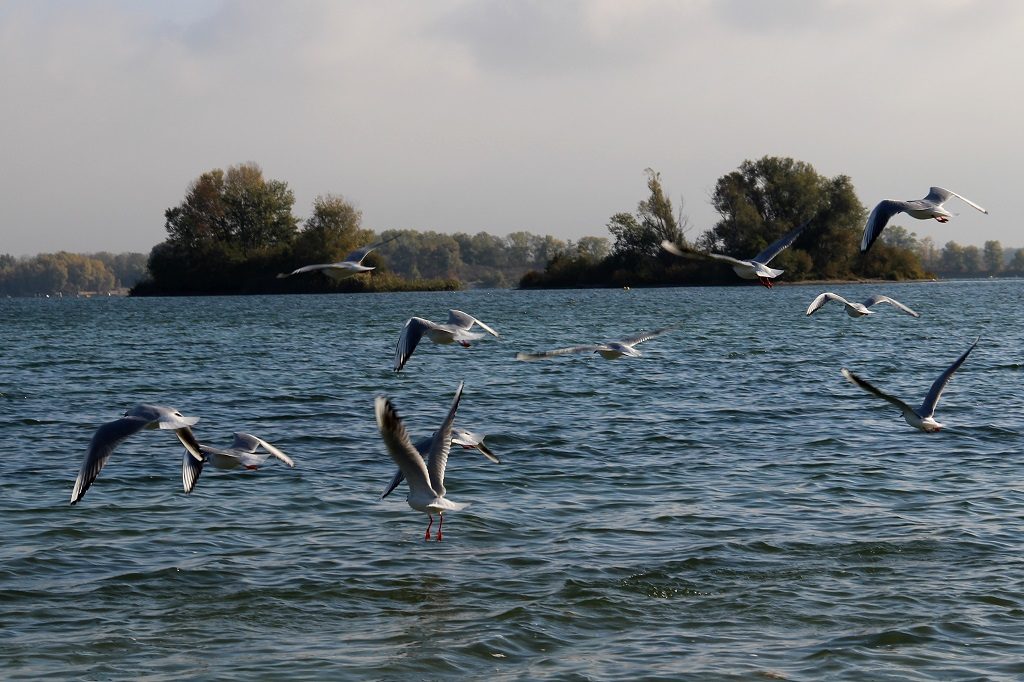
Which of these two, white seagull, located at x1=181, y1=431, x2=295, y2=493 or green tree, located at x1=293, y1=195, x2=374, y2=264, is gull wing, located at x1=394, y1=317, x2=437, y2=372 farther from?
green tree, located at x1=293, y1=195, x2=374, y2=264

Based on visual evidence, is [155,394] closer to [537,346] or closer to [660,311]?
[537,346]

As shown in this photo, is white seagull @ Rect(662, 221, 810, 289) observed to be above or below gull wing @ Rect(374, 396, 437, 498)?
above

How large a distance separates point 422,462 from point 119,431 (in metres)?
2.59

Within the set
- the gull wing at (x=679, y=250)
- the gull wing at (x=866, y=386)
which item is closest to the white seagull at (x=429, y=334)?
the gull wing at (x=679, y=250)

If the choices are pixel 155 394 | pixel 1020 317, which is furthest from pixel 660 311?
pixel 155 394

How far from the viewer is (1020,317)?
65812mm

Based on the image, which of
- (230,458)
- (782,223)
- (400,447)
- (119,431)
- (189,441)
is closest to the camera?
(400,447)

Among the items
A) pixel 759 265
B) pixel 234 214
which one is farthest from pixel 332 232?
pixel 759 265

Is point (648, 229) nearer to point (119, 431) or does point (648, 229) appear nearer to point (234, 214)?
point (234, 214)

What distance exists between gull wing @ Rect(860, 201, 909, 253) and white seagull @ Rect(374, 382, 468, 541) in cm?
457

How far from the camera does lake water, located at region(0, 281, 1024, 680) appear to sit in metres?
10.1

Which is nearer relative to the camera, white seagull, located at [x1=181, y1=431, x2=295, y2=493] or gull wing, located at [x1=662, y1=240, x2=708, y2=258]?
white seagull, located at [x1=181, y1=431, x2=295, y2=493]

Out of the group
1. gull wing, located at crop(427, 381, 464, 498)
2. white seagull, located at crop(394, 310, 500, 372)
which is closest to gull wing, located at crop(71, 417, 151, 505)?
gull wing, located at crop(427, 381, 464, 498)

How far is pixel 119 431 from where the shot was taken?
1033 cm
